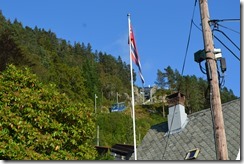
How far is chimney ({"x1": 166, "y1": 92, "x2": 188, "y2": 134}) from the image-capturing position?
1961 centimetres

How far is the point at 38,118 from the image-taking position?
629 inches

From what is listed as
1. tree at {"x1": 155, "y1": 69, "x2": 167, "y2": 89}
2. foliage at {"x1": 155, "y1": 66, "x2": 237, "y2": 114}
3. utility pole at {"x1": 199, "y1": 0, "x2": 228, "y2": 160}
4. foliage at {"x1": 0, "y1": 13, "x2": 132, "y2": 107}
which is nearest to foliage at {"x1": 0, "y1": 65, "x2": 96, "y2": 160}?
utility pole at {"x1": 199, "y1": 0, "x2": 228, "y2": 160}

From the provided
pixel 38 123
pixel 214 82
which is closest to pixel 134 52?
pixel 38 123

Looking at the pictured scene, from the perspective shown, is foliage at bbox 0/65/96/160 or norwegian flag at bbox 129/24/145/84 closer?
norwegian flag at bbox 129/24/145/84

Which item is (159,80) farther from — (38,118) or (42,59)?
(38,118)

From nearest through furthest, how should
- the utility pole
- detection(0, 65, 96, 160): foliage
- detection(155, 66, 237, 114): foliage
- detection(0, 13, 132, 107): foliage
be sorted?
the utility pole < detection(0, 65, 96, 160): foliage < detection(0, 13, 132, 107): foliage < detection(155, 66, 237, 114): foliage

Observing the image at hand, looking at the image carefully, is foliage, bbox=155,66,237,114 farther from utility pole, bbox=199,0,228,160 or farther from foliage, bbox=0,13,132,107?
utility pole, bbox=199,0,228,160

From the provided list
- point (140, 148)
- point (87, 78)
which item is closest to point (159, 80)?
point (87, 78)

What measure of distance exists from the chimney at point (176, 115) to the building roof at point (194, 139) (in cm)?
27

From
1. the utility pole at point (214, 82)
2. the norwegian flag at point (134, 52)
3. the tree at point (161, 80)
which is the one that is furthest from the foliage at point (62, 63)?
the utility pole at point (214, 82)

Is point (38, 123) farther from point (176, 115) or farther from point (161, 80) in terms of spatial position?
point (161, 80)

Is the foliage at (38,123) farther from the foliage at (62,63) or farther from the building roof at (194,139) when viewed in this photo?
the foliage at (62,63)

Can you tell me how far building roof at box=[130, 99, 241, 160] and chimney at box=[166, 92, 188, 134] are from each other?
27 centimetres

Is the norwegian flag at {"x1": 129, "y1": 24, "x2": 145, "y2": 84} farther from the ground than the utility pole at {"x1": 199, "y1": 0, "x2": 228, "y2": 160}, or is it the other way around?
the norwegian flag at {"x1": 129, "y1": 24, "x2": 145, "y2": 84}
